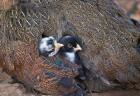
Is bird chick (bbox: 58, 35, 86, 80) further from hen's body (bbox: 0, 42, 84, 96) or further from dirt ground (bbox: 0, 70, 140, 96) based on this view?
dirt ground (bbox: 0, 70, 140, 96)

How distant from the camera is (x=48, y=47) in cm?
421

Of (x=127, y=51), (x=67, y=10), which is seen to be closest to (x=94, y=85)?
(x=127, y=51)

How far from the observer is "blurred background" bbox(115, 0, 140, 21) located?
9.34 m

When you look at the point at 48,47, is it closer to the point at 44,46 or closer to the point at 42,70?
the point at 44,46

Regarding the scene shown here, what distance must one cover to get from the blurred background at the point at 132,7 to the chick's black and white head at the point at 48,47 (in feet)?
16.9

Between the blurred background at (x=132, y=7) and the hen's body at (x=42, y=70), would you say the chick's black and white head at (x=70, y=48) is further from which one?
the blurred background at (x=132, y=7)

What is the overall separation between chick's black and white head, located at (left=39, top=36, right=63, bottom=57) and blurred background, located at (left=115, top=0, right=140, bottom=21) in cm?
516

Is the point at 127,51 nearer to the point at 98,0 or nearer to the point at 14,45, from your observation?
the point at 98,0

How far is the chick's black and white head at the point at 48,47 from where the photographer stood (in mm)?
4188

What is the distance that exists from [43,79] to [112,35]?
0.81 meters

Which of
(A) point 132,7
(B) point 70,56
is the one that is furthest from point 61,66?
(A) point 132,7

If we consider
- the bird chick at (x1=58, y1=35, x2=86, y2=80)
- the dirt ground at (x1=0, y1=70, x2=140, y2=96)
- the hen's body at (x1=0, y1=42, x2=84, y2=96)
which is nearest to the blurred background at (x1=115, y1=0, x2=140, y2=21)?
the dirt ground at (x1=0, y1=70, x2=140, y2=96)

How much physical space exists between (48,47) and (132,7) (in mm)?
5792

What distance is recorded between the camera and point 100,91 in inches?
174
